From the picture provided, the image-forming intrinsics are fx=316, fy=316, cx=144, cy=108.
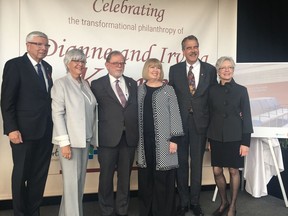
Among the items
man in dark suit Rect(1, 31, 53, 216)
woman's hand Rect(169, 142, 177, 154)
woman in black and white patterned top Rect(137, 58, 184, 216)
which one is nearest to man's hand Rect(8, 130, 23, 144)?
man in dark suit Rect(1, 31, 53, 216)

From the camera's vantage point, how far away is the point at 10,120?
2471 mm

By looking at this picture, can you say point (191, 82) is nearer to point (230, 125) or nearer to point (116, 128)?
point (230, 125)

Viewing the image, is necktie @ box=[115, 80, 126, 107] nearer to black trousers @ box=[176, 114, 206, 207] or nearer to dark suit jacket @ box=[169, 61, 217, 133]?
dark suit jacket @ box=[169, 61, 217, 133]

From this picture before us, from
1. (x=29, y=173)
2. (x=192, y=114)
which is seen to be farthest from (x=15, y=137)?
(x=192, y=114)

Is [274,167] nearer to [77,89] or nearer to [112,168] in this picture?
[112,168]

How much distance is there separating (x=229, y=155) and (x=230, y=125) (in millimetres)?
275

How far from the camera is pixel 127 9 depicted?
11.7 ft

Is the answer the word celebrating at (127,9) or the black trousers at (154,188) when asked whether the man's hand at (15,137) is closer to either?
the black trousers at (154,188)

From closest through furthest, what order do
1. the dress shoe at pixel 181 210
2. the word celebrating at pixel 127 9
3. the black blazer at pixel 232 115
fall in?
the black blazer at pixel 232 115 < the dress shoe at pixel 181 210 < the word celebrating at pixel 127 9

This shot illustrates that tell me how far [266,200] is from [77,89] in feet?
8.07

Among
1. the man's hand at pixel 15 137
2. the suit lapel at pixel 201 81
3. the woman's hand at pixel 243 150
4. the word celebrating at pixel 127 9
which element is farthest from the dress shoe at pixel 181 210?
the word celebrating at pixel 127 9

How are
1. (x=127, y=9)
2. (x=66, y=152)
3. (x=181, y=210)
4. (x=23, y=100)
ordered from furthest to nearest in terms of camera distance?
1. (x=127, y=9)
2. (x=181, y=210)
3. (x=23, y=100)
4. (x=66, y=152)

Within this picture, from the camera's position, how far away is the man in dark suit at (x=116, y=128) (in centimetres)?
271

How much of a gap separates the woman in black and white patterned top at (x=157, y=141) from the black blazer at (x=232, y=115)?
0.41 m
